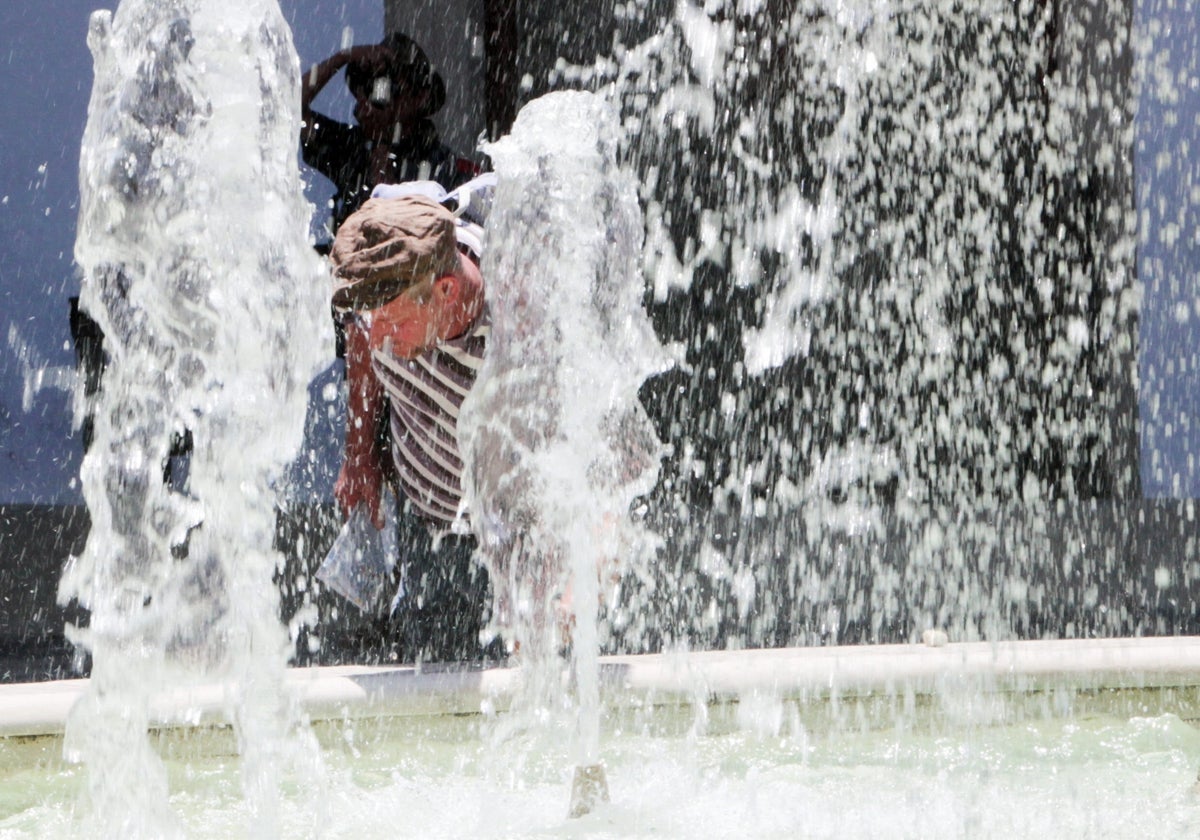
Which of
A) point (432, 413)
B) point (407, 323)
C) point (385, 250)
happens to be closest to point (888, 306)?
point (432, 413)

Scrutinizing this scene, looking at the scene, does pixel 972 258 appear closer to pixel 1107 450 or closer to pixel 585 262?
pixel 1107 450

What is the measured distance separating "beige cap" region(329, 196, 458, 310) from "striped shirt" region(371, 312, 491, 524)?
1.13 ft

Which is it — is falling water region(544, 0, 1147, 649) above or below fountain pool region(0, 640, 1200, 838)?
above

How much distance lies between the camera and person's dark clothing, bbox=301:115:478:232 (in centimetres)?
414

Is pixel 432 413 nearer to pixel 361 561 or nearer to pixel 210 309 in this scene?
pixel 361 561

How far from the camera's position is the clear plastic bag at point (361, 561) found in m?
2.73

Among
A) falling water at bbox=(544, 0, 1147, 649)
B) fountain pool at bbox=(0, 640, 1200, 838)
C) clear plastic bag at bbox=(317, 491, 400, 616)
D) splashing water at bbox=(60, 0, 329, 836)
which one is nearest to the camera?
fountain pool at bbox=(0, 640, 1200, 838)

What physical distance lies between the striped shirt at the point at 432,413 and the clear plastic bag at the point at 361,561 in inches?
4.1

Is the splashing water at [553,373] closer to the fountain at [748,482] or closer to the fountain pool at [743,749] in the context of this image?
the fountain at [748,482]

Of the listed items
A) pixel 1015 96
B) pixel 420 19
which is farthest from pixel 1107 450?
pixel 420 19

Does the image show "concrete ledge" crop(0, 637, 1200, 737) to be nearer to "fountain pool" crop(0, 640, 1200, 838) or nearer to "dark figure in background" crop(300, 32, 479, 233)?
"fountain pool" crop(0, 640, 1200, 838)

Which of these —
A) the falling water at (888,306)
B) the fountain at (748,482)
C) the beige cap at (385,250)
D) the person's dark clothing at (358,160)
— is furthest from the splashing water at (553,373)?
the falling water at (888,306)

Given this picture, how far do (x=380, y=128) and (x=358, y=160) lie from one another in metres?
0.13

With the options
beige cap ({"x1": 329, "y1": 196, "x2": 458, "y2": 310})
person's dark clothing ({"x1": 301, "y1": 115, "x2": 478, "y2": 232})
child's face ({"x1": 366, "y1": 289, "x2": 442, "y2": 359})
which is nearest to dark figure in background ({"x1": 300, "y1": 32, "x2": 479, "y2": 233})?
person's dark clothing ({"x1": 301, "y1": 115, "x2": 478, "y2": 232})
